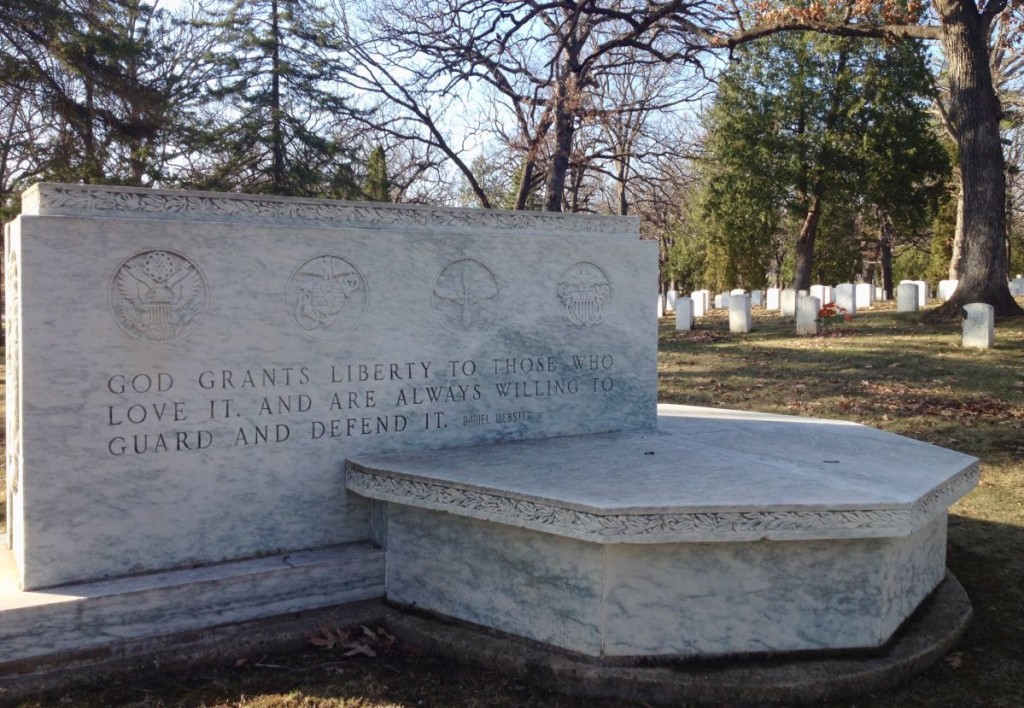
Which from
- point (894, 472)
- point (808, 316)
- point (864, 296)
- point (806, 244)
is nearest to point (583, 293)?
point (894, 472)

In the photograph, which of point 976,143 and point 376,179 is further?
point 376,179

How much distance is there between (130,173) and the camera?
57.9ft

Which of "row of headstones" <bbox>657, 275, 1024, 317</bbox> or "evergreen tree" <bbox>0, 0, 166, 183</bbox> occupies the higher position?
"evergreen tree" <bbox>0, 0, 166, 183</bbox>

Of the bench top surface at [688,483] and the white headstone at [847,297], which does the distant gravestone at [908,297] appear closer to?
the white headstone at [847,297]

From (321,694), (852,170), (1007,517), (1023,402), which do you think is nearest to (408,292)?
(321,694)

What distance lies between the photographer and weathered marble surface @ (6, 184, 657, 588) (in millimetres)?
3740

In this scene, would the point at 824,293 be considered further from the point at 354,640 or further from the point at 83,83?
the point at 354,640

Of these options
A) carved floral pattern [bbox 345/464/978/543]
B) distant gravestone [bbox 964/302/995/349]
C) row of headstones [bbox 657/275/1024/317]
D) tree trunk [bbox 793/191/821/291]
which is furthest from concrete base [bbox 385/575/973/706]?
tree trunk [bbox 793/191/821/291]

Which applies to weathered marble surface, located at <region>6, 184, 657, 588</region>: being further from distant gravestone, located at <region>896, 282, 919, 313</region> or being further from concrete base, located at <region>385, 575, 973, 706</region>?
distant gravestone, located at <region>896, 282, 919, 313</region>

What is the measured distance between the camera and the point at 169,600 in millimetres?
3750

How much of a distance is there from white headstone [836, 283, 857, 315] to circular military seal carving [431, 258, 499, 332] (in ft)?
61.5

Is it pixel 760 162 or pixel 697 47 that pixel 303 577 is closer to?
pixel 697 47

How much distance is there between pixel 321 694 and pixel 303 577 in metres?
0.82

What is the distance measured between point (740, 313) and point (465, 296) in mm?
14872
